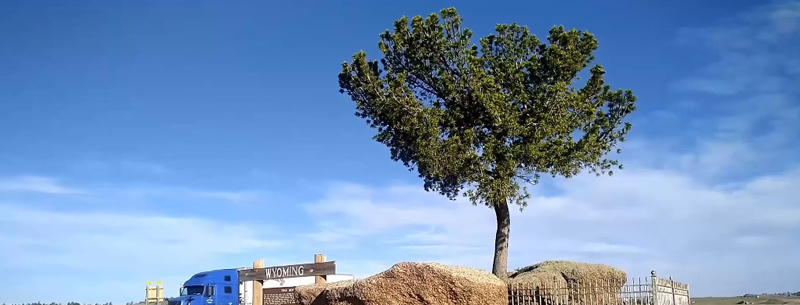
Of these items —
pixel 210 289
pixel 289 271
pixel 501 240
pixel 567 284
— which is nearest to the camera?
pixel 567 284

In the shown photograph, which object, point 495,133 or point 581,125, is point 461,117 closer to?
point 495,133

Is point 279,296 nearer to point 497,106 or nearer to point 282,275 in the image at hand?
point 282,275

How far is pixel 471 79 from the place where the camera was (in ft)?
79.0

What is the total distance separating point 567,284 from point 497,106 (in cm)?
641

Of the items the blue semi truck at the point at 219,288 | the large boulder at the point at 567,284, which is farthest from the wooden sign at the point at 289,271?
the large boulder at the point at 567,284

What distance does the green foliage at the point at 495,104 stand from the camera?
24031mm

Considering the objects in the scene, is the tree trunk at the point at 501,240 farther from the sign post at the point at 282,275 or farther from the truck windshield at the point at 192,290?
the truck windshield at the point at 192,290

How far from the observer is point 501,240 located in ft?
81.0

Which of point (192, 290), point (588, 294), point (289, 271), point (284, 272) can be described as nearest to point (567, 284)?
point (588, 294)

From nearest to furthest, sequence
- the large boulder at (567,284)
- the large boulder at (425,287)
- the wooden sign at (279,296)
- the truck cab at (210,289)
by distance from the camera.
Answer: the large boulder at (425,287) < the large boulder at (567,284) < the wooden sign at (279,296) < the truck cab at (210,289)

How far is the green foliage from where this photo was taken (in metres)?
24.0

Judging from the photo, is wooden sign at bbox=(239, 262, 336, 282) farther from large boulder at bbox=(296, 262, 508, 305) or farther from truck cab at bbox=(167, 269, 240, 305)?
truck cab at bbox=(167, 269, 240, 305)

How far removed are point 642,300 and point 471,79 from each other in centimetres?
940

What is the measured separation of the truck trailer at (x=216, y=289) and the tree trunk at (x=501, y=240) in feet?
44.0
